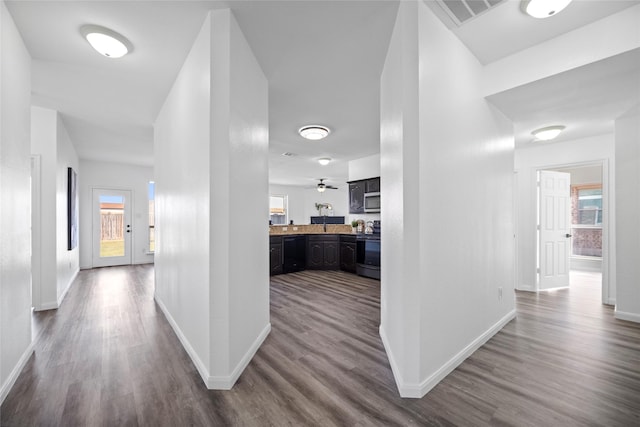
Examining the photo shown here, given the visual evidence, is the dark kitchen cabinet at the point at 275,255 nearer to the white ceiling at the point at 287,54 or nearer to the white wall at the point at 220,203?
Answer: the white ceiling at the point at 287,54

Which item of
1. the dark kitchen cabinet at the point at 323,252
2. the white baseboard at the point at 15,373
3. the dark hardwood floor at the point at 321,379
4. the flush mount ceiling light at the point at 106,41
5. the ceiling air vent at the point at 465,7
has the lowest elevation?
the dark hardwood floor at the point at 321,379

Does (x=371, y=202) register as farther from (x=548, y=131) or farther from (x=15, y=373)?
(x=15, y=373)

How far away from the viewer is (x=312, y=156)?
6.23m

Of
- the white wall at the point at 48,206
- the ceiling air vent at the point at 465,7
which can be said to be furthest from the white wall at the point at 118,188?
the ceiling air vent at the point at 465,7

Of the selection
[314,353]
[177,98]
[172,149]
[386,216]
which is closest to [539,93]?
[386,216]

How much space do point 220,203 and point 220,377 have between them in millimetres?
1200

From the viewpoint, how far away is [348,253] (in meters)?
6.04

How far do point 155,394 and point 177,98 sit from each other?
257 centimetres

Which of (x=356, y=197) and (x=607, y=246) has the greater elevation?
(x=356, y=197)

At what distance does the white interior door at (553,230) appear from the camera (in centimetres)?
460

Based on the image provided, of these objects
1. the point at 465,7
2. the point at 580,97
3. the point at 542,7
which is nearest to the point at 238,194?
the point at 465,7

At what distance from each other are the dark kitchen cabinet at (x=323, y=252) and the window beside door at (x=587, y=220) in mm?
5800

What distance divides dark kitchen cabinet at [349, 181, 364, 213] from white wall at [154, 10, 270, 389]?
3.91 m

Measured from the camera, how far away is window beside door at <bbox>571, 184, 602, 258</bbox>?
248 inches
